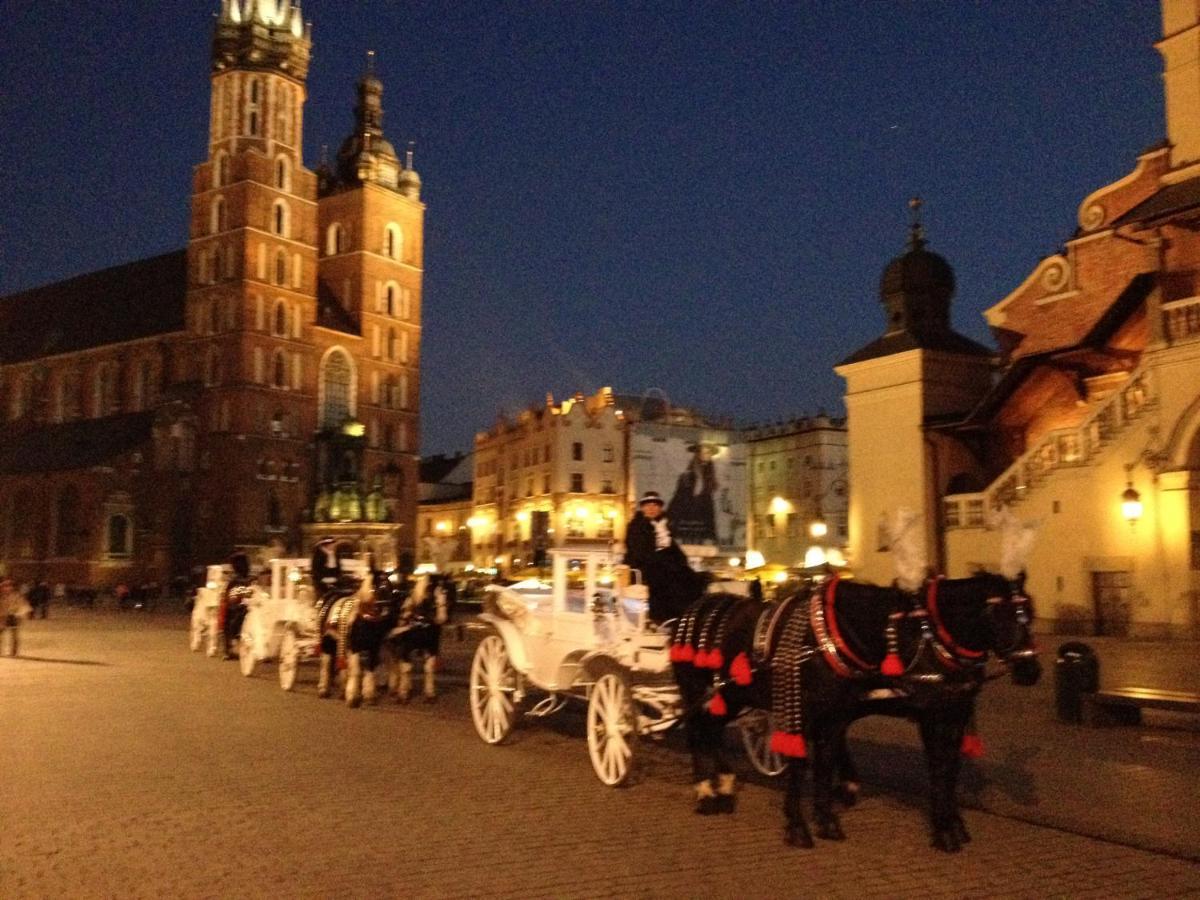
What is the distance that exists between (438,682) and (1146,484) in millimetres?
14546

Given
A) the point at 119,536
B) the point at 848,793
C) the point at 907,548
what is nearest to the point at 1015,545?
the point at 907,548

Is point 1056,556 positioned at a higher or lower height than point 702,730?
higher

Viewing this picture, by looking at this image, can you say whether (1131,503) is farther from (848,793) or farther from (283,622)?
(848,793)

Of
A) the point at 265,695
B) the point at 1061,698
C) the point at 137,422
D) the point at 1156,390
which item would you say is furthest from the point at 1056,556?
the point at 137,422

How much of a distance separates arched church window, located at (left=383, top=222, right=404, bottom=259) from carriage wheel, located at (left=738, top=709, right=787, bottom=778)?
7555 centimetres

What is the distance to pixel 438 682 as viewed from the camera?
18.9 meters

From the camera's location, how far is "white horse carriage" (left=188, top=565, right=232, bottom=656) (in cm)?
2370

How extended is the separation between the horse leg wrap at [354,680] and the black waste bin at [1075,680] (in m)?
8.50

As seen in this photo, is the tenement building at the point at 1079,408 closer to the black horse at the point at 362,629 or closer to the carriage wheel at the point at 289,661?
the black horse at the point at 362,629

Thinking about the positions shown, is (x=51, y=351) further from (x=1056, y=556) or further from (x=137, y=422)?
(x=1056, y=556)

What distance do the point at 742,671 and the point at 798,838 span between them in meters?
1.24

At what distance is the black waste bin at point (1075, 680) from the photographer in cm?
1298

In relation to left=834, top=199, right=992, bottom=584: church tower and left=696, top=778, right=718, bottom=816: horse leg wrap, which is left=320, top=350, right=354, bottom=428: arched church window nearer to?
left=834, top=199, right=992, bottom=584: church tower

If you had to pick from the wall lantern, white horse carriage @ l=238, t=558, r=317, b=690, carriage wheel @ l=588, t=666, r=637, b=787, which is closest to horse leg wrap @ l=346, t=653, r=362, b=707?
white horse carriage @ l=238, t=558, r=317, b=690
